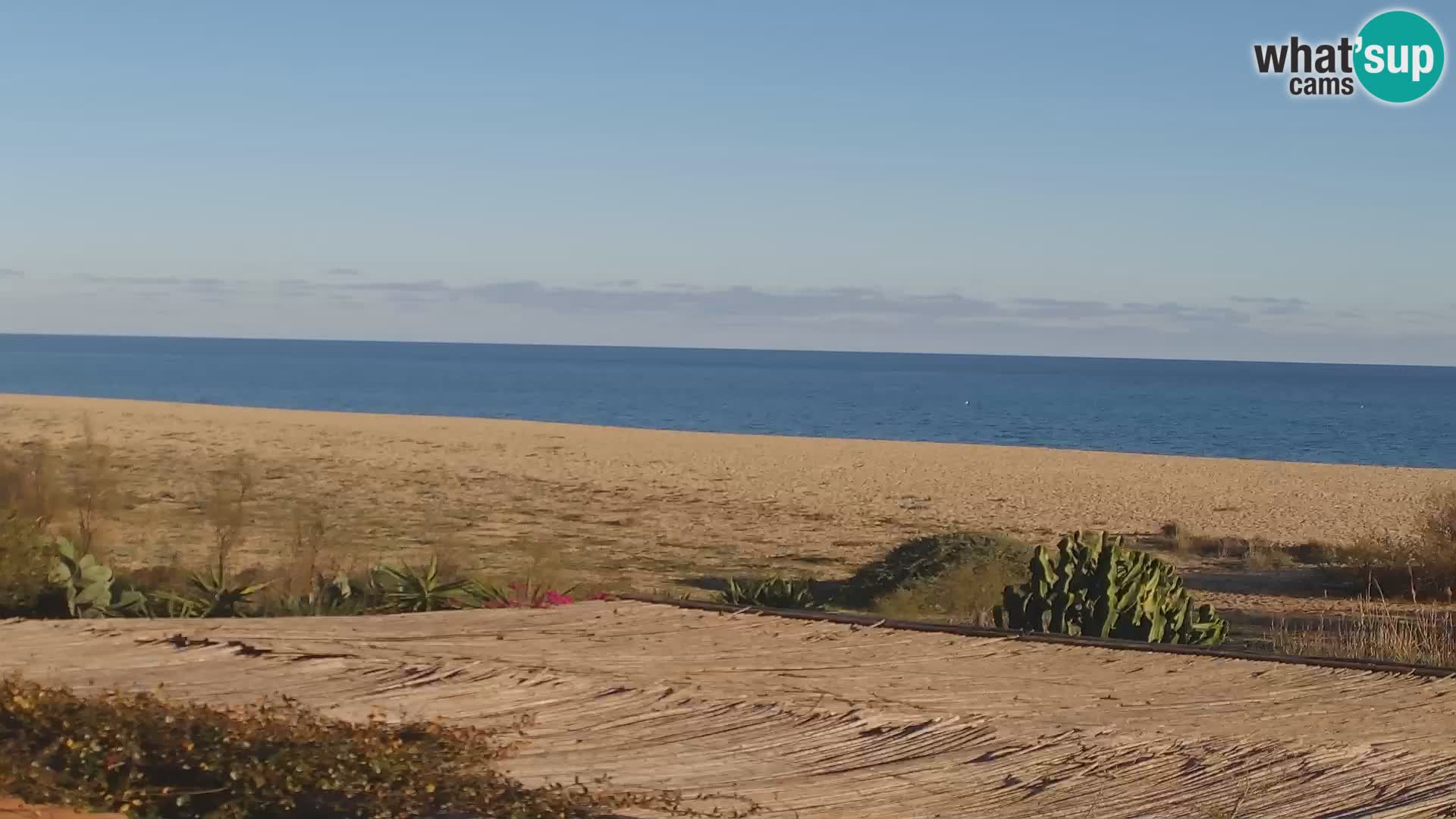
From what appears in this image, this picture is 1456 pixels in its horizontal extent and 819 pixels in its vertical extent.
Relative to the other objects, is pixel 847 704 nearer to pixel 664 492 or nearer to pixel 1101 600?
pixel 1101 600

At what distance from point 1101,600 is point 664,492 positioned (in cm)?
1963

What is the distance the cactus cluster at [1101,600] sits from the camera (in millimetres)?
10258

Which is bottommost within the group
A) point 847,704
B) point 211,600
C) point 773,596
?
point 773,596

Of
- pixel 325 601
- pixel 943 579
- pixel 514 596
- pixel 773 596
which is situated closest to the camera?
pixel 325 601

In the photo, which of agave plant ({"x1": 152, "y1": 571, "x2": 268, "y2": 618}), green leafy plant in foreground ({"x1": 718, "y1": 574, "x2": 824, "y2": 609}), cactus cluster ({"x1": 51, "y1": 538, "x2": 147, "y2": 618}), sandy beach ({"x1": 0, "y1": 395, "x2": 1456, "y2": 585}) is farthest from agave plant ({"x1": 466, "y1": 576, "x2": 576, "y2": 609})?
sandy beach ({"x1": 0, "y1": 395, "x2": 1456, "y2": 585})

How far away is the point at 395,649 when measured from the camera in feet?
26.8

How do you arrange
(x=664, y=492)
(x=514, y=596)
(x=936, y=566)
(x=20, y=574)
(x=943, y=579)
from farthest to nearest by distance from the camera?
(x=664, y=492) < (x=936, y=566) < (x=943, y=579) < (x=514, y=596) < (x=20, y=574)

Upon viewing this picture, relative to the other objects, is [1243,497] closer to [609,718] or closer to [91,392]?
[609,718]

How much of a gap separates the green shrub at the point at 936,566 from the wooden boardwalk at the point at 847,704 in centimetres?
622

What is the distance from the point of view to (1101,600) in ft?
33.8

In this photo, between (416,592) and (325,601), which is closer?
(325,601)

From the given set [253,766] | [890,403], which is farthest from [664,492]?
[890,403]

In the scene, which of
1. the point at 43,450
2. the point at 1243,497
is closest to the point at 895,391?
the point at 1243,497

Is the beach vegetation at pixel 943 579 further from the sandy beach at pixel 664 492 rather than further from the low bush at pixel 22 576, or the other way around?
the low bush at pixel 22 576
